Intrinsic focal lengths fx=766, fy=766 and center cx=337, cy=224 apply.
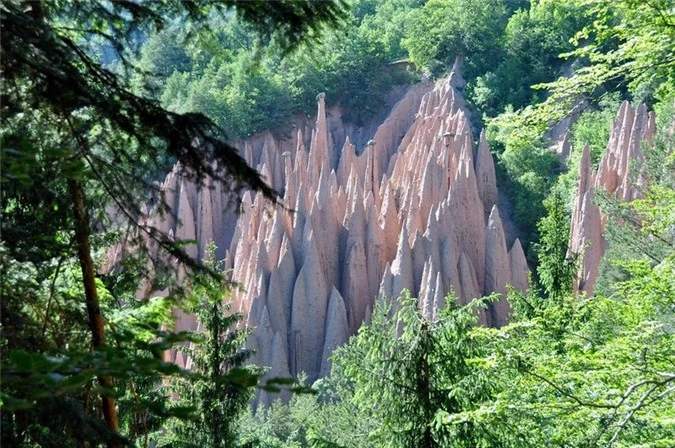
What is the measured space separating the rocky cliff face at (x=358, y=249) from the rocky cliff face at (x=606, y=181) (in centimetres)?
203

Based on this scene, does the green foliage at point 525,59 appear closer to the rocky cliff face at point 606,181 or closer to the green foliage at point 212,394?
the rocky cliff face at point 606,181

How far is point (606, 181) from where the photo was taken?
2567cm

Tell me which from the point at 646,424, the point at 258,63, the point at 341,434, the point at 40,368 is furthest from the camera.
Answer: the point at 341,434

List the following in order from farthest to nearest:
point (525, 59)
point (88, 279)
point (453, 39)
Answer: point (453, 39)
point (525, 59)
point (88, 279)

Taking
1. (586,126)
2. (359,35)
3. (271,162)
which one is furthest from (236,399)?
(359,35)

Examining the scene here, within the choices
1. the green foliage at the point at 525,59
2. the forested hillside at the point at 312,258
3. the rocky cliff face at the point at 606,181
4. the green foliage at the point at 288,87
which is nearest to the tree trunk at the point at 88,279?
the forested hillside at the point at 312,258

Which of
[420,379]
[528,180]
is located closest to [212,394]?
[420,379]

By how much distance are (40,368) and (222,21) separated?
2.15 metres

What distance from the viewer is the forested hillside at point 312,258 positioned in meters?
3.37

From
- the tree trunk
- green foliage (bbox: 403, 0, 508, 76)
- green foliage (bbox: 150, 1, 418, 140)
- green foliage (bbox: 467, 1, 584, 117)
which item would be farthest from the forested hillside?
green foliage (bbox: 403, 0, 508, 76)

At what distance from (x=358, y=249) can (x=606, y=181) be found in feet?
30.2

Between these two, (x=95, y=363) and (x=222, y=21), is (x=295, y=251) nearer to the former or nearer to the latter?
(x=222, y=21)

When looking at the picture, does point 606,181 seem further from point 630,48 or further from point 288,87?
point 630,48

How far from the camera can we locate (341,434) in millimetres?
13539
